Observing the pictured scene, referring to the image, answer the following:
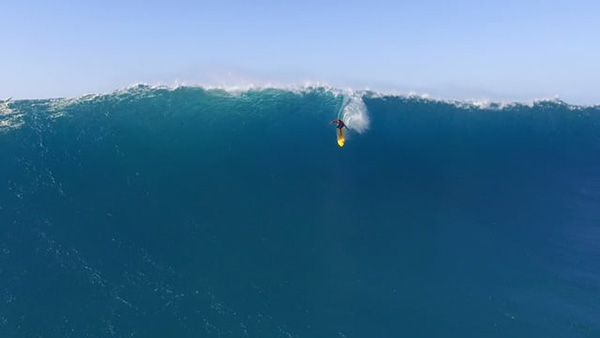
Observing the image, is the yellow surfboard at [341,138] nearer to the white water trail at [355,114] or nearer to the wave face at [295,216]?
the wave face at [295,216]

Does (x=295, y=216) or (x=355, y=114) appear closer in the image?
(x=295, y=216)

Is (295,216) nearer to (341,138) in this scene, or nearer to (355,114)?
(341,138)

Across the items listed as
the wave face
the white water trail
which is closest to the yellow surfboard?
the wave face

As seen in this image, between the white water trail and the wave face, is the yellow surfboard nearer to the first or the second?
the wave face

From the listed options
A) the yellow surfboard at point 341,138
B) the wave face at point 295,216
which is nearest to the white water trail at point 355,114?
the wave face at point 295,216

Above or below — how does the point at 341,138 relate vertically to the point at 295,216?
above

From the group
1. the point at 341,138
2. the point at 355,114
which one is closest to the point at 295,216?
the point at 341,138

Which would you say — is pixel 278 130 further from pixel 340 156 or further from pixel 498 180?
pixel 498 180

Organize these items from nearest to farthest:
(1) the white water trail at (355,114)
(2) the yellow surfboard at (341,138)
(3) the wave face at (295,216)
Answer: (3) the wave face at (295,216) < (2) the yellow surfboard at (341,138) < (1) the white water trail at (355,114)
